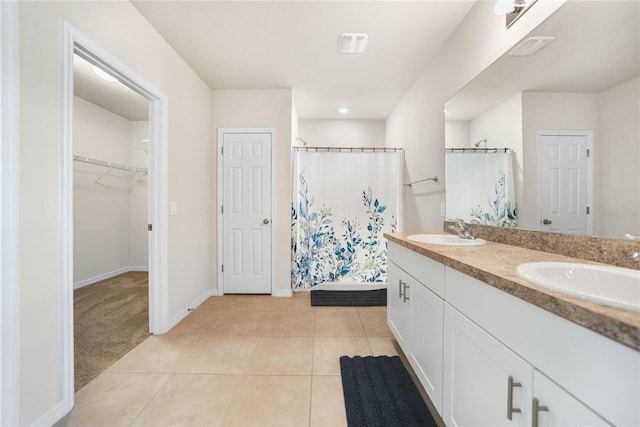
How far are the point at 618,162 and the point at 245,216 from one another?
2880 mm

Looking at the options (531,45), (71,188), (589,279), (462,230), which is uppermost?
(531,45)

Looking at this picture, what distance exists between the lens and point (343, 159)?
122 inches

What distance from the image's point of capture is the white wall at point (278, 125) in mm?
2943

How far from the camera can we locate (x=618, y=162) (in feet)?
3.12

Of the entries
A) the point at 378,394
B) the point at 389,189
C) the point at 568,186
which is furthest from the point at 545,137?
the point at 389,189

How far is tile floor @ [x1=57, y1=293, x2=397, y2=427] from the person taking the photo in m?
1.26

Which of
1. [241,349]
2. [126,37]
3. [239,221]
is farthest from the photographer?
[239,221]

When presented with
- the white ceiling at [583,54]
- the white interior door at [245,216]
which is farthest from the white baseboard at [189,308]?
the white ceiling at [583,54]

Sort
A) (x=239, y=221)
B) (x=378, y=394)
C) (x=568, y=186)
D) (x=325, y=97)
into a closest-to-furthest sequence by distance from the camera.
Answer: (x=568, y=186) → (x=378, y=394) → (x=239, y=221) → (x=325, y=97)

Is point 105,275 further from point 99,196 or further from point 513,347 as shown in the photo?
point 513,347

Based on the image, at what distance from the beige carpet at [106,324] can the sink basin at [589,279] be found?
2304mm

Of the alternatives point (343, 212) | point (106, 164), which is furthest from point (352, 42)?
point (106, 164)

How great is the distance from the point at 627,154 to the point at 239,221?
116 inches

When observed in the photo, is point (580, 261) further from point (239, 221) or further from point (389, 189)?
point (239, 221)
